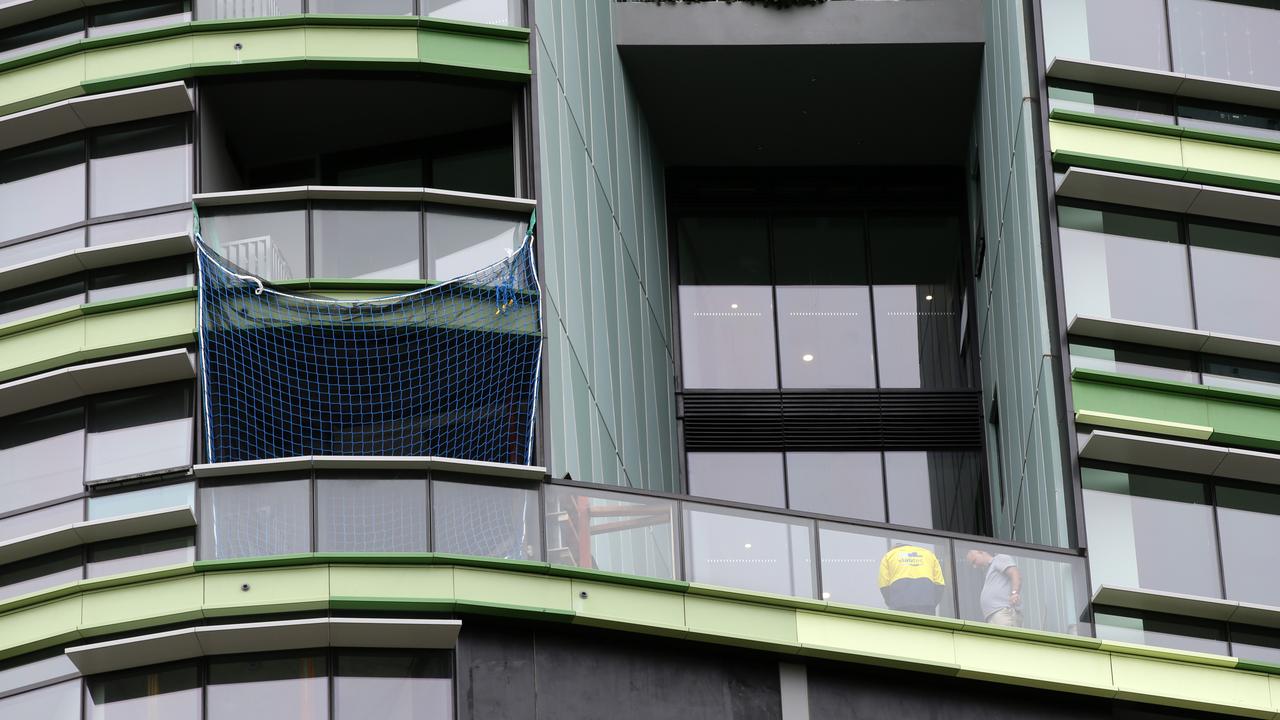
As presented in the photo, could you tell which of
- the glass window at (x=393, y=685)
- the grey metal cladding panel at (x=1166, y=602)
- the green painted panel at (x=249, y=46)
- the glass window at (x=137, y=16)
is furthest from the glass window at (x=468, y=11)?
the grey metal cladding panel at (x=1166, y=602)

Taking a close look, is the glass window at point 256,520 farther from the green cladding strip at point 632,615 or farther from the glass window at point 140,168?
the glass window at point 140,168

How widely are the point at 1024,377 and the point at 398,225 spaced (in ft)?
31.5

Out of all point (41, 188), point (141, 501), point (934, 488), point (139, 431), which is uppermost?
point (41, 188)

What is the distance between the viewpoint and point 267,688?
28.3 m

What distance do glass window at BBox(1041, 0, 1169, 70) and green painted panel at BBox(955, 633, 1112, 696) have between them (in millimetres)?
9121

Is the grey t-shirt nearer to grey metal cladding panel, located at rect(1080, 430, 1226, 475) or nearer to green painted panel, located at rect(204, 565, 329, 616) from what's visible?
grey metal cladding panel, located at rect(1080, 430, 1226, 475)

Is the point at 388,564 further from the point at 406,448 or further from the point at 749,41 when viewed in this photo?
the point at 749,41

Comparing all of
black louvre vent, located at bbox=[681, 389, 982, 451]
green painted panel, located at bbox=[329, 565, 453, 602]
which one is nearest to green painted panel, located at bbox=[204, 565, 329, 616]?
green painted panel, located at bbox=[329, 565, 453, 602]

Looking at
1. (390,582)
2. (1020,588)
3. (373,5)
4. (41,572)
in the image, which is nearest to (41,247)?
(41,572)

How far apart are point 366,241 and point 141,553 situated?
195 inches

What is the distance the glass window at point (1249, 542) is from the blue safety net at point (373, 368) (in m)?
9.04

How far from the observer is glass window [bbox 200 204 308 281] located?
31.3 m

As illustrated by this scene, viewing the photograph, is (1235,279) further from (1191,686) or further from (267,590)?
(267,590)

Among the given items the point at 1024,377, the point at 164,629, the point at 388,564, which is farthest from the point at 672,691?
the point at 1024,377
